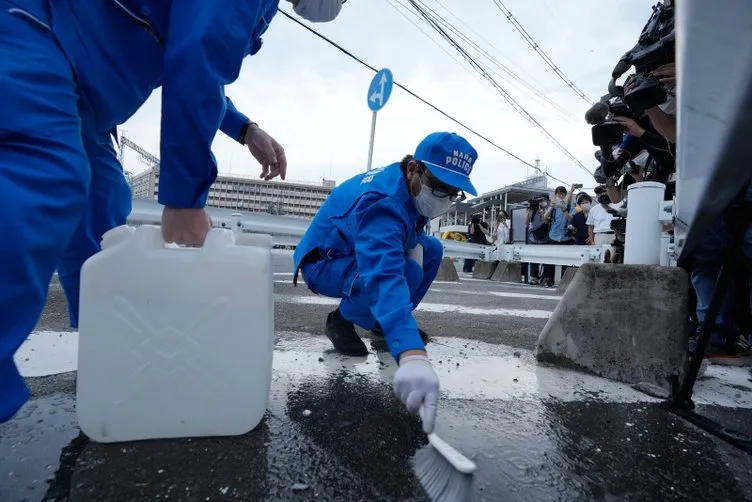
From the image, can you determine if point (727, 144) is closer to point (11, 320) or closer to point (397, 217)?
point (397, 217)

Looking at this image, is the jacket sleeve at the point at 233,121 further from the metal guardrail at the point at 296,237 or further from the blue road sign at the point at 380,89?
the blue road sign at the point at 380,89

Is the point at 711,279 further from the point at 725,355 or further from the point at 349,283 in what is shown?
the point at 349,283

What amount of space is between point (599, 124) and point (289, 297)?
8.31 ft

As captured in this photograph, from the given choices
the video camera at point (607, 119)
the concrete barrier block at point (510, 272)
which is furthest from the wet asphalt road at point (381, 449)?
the concrete barrier block at point (510, 272)

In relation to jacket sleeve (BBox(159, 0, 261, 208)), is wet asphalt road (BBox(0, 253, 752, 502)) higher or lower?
lower

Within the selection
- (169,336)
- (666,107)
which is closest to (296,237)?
(666,107)

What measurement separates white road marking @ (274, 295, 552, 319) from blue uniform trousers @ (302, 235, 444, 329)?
1230 millimetres

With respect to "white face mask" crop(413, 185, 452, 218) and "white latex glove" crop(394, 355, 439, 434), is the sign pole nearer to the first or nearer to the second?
"white face mask" crop(413, 185, 452, 218)

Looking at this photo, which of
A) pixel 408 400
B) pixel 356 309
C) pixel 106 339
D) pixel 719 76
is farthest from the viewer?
pixel 356 309

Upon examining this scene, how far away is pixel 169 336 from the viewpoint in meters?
0.91

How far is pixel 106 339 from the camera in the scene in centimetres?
88

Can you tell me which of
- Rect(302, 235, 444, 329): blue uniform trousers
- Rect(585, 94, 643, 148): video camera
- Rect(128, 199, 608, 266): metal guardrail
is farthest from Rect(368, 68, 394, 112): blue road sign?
Rect(302, 235, 444, 329): blue uniform trousers

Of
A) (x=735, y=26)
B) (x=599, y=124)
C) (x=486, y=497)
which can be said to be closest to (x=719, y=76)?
(x=735, y=26)

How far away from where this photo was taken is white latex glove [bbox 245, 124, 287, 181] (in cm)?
146
